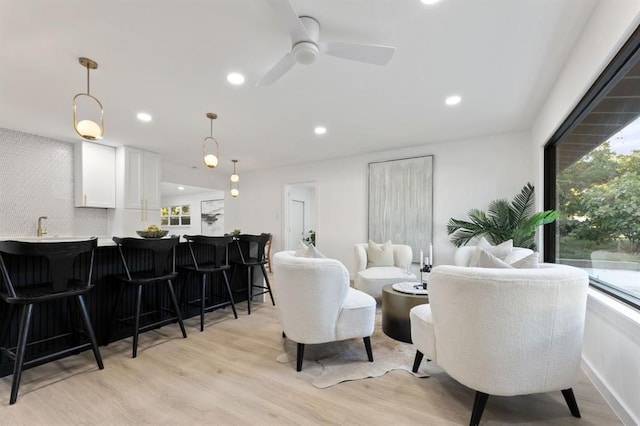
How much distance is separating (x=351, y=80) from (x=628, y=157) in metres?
2.05

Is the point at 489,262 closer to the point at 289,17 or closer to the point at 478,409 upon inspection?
the point at 478,409

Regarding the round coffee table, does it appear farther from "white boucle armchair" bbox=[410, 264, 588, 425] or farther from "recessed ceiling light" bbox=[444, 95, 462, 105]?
"recessed ceiling light" bbox=[444, 95, 462, 105]

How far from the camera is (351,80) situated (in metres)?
2.68

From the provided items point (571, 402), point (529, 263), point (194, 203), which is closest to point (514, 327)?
point (529, 263)

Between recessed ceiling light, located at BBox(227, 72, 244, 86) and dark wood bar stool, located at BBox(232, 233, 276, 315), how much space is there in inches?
72.1

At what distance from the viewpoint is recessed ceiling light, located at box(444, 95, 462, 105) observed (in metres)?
3.04

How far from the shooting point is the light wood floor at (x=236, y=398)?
161 centimetres

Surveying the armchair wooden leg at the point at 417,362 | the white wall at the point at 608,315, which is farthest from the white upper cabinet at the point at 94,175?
the white wall at the point at 608,315

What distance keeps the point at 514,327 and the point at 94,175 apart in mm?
5747

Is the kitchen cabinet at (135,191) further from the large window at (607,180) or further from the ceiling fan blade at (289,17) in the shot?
the large window at (607,180)

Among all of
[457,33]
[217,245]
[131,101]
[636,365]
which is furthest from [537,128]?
[131,101]

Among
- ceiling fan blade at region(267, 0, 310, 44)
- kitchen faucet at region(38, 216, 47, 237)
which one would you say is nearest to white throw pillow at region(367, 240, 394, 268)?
ceiling fan blade at region(267, 0, 310, 44)

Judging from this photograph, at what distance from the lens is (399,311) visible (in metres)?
2.63

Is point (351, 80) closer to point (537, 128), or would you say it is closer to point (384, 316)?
point (384, 316)
